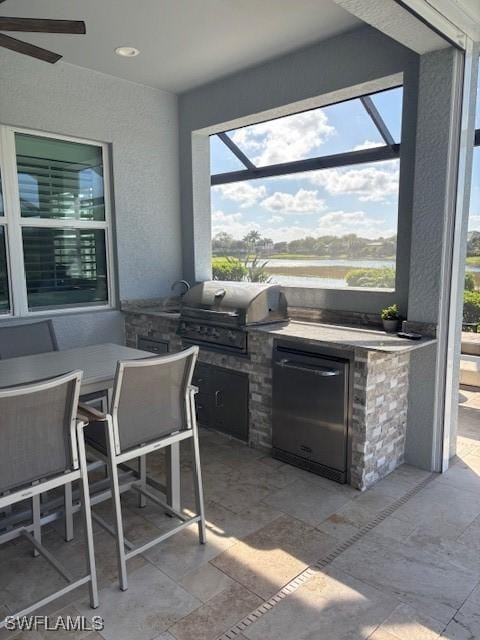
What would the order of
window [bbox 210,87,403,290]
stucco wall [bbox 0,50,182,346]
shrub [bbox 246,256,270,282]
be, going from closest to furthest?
stucco wall [bbox 0,50,182,346], window [bbox 210,87,403,290], shrub [bbox 246,256,270,282]

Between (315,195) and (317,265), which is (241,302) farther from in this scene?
(315,195)

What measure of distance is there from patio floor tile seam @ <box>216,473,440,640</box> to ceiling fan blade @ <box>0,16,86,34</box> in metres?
2.61

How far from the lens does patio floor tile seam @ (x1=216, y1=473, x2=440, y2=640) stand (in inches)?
70.4

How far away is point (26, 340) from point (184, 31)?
2359 millimetres

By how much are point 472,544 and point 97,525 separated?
75.6 inches

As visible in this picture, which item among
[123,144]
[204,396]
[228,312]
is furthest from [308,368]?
[123,144]

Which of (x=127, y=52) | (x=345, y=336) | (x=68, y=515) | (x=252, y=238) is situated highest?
(x=127, y=52)

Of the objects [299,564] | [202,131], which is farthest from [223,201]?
[299,564]

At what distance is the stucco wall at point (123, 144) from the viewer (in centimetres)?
360

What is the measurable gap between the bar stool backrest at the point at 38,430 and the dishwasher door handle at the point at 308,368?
1540mm

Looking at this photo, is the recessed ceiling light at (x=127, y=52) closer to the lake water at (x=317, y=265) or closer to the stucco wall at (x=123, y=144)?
the stucco wall at (x=123, y=144)

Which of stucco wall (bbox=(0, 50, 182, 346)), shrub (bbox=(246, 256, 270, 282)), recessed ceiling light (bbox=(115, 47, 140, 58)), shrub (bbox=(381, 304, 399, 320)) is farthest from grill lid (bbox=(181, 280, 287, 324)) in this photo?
shrub (bbox=(246, 256, 270, 282))

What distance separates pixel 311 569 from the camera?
2.12 meters
